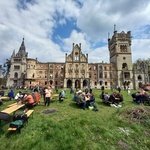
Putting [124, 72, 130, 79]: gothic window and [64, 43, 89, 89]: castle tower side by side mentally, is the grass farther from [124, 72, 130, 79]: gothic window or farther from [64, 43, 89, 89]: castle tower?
[124, 72, 130, 79]: gothic window

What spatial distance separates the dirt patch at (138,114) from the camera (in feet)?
28.9

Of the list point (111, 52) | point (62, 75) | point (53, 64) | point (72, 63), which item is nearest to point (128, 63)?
point (111, 52)

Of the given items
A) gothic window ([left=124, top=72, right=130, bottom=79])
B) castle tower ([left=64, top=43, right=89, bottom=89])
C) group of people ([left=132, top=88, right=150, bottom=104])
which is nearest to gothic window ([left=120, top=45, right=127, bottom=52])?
gothic window ([left=124, top=72, right=130, bottom=79])

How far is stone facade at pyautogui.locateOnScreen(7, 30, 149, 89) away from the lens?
181ft

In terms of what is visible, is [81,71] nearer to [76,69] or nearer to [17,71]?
[76,69]

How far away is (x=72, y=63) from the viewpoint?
182ft

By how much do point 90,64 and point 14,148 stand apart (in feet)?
190

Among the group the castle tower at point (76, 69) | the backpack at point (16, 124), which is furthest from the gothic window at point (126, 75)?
the backpack at point (16, 124)

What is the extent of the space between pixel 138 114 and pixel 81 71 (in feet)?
152

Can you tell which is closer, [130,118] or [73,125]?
[73,125]

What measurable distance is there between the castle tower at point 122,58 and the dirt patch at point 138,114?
166 feet

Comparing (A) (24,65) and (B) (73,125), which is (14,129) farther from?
(A) (24,65)

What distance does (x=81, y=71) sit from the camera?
181 ft

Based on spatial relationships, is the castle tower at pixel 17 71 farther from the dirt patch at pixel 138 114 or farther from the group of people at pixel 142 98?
the dirt patch at pixel 138 114
